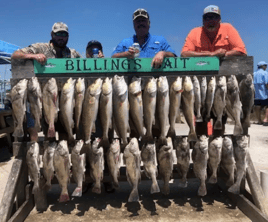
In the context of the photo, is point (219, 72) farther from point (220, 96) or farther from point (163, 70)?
point (163, 70)

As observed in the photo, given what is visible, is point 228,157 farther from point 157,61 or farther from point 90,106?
point 90,106

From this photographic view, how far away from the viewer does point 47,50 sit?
13.5ft

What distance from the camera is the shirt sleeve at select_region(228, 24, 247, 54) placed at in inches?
149

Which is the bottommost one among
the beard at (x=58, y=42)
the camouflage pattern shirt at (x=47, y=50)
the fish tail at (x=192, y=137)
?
the fish tail at (x=192, y=137)

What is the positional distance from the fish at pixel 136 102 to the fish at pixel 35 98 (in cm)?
109

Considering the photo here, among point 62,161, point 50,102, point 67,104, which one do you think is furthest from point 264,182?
point 50,102

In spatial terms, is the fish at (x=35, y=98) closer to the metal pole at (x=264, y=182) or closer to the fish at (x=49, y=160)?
the fish at (x=49, y=160)

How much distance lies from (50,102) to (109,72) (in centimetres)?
84

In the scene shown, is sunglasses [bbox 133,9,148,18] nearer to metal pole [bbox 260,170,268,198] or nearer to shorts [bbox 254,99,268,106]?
metal pole [bbox 260,170,268,198]

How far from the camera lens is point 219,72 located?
3.46 metres

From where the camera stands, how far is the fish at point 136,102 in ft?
10.2

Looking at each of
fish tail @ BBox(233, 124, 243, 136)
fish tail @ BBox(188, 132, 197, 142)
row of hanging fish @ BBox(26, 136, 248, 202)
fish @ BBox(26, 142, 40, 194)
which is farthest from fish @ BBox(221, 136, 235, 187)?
fish @ BBox(26, 142, 40, 194)

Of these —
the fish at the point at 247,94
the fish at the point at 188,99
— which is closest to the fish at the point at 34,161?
the fish at the point at 188,99

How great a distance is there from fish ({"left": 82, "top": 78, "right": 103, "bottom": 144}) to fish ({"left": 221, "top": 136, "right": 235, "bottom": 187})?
5.71ft
